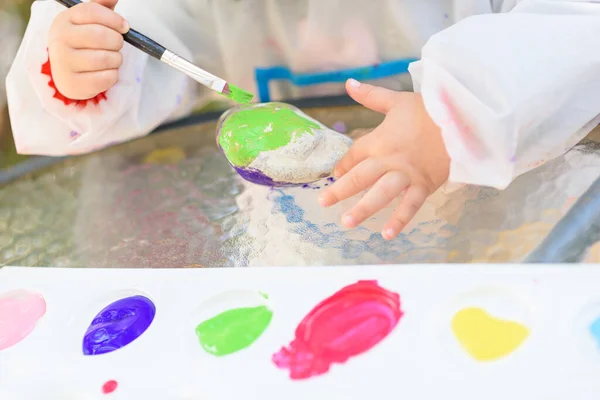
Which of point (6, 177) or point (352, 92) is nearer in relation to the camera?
point (352, 92)

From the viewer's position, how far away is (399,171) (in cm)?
36

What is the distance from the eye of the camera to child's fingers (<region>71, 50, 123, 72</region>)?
417mm

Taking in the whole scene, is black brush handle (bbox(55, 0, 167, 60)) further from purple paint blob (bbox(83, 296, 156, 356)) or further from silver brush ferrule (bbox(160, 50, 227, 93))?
purple paint blob (bbox(83, 296, 156, 356))

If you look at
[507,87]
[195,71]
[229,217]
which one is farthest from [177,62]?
[507,87]

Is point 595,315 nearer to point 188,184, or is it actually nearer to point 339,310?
point 339,310

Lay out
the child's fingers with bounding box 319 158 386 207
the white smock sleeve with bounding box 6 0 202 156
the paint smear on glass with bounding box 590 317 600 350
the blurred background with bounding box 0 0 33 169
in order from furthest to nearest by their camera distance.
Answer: the blurred background with bounding box 0 0 33 169 < the white smock sleeve with bounding box 6 0 202 156 < the child's fingers with bounding box 319 158 386 207 < the paint smear on glass with bounding box 590 317 600 350

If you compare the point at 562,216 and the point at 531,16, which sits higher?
the point at 531,16

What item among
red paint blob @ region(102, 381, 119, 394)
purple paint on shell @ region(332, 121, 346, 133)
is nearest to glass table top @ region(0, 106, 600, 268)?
purple paint on shell @ region(332, 121, 346, 133)

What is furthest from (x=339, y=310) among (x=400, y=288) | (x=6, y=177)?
(x=6, y=177)

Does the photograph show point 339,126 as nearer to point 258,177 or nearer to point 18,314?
point 258,177

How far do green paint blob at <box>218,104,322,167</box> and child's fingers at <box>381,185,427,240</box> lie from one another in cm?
9

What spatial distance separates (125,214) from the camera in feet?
1.57

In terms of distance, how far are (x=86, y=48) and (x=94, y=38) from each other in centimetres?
2

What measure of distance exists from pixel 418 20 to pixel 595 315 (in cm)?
31
